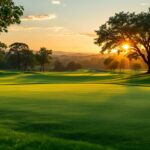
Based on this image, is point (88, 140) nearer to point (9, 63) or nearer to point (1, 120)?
point (1, 120)

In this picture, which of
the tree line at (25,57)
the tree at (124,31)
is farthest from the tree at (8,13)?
the tree line at (25,57)

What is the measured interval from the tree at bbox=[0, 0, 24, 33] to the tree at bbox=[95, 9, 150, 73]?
65.7 m

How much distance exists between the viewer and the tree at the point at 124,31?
8738 cm

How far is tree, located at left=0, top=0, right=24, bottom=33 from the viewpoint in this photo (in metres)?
20.9

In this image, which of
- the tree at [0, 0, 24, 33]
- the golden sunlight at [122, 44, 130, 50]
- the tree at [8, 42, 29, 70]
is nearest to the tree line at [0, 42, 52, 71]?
the tree at [8, 42, 29, 70]

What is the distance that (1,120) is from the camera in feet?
54.9

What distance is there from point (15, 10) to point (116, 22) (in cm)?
6833

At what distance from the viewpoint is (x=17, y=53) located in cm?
18512

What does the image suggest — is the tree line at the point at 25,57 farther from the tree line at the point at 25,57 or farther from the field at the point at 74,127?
the field at the point at 74,127

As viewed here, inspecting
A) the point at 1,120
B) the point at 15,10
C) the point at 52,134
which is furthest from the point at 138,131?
the point at 15,10

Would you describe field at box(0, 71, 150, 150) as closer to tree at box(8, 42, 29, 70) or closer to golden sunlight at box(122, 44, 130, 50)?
golden sunlight at box(122, 44, 130, 50)

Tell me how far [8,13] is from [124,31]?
6907 cm

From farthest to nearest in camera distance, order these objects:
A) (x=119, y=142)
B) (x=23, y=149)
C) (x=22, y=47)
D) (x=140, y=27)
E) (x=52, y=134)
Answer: (x=22, y=47)
(x=140, y=27)
(x=52, y=134)
(x=119, y=142)
(x=23, y=149)

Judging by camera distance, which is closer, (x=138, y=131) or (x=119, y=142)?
(x=119, y=142)
